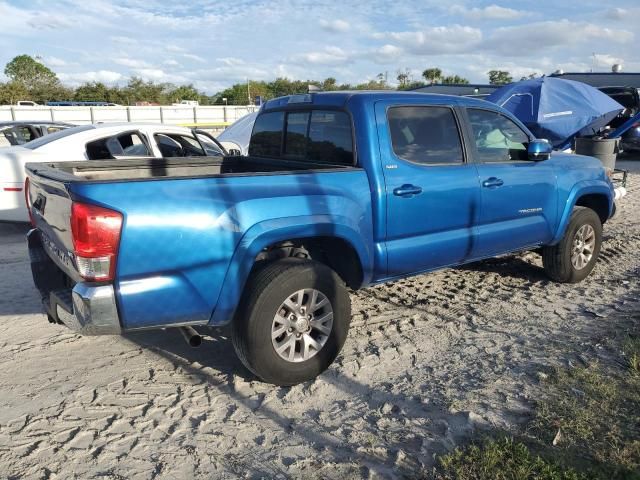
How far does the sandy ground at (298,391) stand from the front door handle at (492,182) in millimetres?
1170

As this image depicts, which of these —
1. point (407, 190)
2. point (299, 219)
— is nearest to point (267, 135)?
point (407, 190)

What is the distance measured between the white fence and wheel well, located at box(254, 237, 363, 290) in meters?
18.7

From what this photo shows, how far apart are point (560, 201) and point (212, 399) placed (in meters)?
3.78

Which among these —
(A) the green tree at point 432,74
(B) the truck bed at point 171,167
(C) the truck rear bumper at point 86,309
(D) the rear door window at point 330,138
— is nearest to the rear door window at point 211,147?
(B) the truck bed at point 171,167

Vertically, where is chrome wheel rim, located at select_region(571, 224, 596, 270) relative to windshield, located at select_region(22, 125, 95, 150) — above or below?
below

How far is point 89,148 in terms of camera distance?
7605 mm

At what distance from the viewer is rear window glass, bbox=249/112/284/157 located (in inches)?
194

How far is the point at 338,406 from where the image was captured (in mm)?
3549

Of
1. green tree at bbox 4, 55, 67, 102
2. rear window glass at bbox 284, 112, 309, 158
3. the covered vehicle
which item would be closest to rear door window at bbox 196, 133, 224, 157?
rear window glass at bbox 284, 112, 309, 158

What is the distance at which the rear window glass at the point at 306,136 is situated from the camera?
4242 mm

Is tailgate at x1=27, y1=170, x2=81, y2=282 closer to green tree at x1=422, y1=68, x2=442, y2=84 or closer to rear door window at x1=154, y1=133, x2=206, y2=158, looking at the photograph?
rear door window at x1=154, y1=133, x2=206, y2=158

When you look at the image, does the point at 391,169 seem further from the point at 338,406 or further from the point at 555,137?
the point at 555,137

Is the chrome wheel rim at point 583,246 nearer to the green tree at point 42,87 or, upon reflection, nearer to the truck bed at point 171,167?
the truck bed at point 171,167

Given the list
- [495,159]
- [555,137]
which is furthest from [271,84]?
[495,159]
